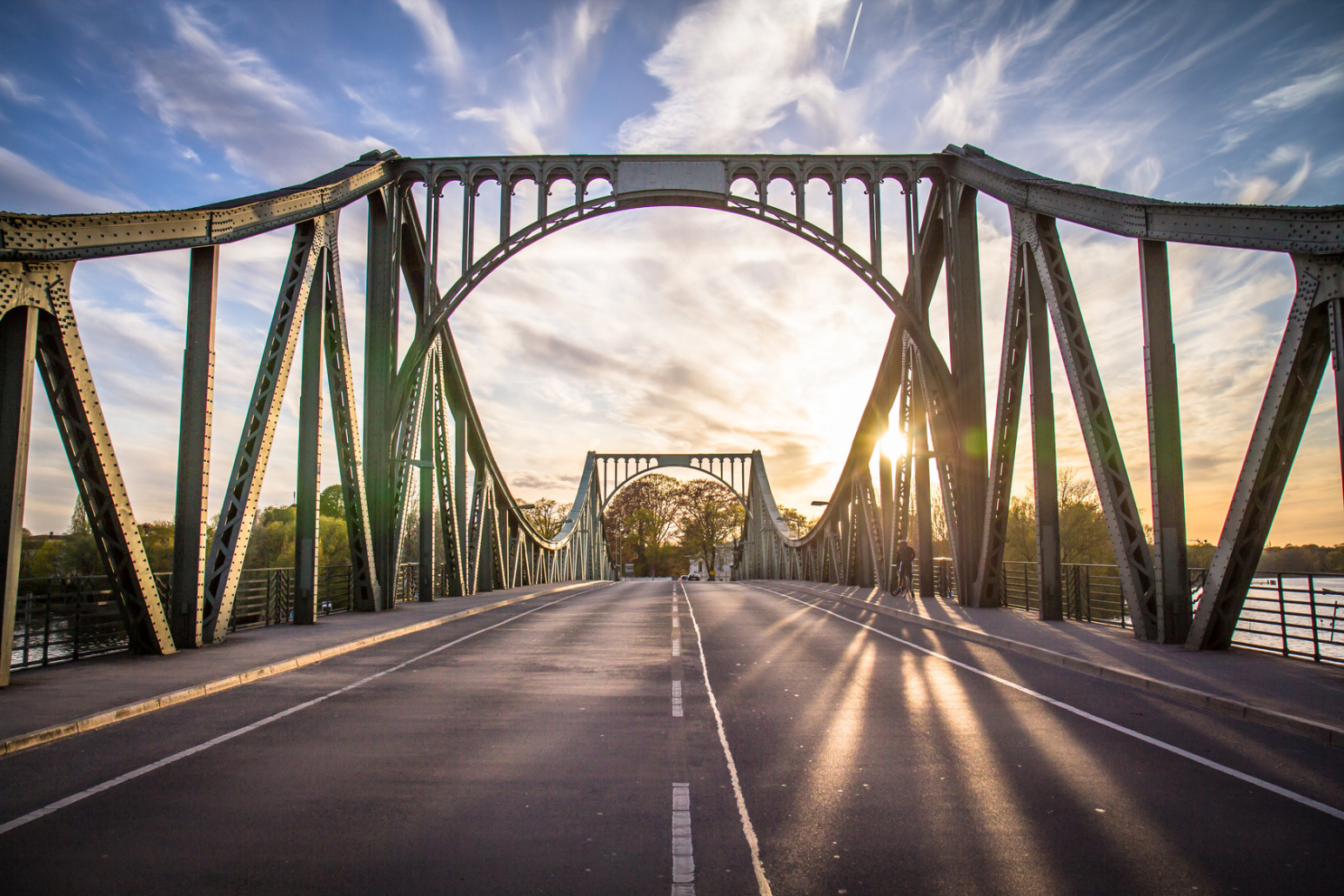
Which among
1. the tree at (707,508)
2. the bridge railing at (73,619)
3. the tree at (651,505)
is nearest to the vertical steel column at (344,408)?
the bridge railing at (73,619)

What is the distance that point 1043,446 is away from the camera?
1612cm

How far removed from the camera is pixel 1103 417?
1316 cm

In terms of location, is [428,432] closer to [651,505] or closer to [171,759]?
[171,759]

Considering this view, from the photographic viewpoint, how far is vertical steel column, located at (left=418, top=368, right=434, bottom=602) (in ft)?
79.0

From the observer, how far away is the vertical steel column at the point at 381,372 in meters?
20.9

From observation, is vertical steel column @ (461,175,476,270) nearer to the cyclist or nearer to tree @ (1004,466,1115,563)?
the cyclist

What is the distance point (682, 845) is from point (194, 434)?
10.6m

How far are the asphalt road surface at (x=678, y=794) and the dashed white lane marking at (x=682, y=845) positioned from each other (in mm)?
21

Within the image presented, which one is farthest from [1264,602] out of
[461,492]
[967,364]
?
[461,492]

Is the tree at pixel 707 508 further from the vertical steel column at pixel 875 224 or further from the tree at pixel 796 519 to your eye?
the vertical steel column at pixel 875 224

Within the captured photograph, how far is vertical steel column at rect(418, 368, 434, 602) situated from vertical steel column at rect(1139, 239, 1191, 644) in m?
17.9

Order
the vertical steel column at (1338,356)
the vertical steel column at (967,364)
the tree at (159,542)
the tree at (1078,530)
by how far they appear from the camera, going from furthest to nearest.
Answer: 1. the tree at (159,542)
2. the tree at (1078,530)
3. the vertical steel column at (967,364)
4. the vertical steel column at (1338,356)

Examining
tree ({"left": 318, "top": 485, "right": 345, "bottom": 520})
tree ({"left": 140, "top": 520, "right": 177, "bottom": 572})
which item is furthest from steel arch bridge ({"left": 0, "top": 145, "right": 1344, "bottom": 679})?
tree ({"left": 318, "top": 485, "right": 345, "bottom": 520})

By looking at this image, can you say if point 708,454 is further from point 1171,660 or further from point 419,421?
point 1171,660
